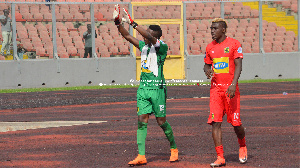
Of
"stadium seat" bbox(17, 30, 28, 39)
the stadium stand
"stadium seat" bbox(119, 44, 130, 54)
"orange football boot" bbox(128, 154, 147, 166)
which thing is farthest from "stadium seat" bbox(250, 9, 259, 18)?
"orange football boot" bbox(128, 154, 147, 166)

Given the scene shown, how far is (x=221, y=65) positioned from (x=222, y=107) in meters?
0.55

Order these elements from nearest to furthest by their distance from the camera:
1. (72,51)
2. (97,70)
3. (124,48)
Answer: (72,51) → (97,70) → (124,48)

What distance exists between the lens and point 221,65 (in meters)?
8.81

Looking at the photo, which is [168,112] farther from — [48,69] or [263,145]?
[48,69]

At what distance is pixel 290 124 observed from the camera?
1377 centimetres

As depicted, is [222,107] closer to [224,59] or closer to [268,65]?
[224,59]

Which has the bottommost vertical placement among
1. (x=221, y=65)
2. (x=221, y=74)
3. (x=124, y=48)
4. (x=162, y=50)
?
(x=221, y=74)

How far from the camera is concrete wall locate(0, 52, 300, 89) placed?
27922mm

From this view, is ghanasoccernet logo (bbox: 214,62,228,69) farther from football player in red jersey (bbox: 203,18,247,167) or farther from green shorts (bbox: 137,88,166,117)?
green shorts (bbox: 137,88,166,117)

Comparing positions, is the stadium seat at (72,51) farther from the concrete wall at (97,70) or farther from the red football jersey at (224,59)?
the red football jersey at (224,59)

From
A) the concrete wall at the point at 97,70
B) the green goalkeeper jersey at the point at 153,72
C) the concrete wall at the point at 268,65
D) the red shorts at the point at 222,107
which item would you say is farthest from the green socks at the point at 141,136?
the concrete wall at the point at 268,65

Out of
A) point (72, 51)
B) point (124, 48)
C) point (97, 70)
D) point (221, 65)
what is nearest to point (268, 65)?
point (124, 48)

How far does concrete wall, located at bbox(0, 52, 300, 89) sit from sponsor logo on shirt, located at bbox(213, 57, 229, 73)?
19.9 m

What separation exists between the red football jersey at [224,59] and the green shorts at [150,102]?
2.48 feet
